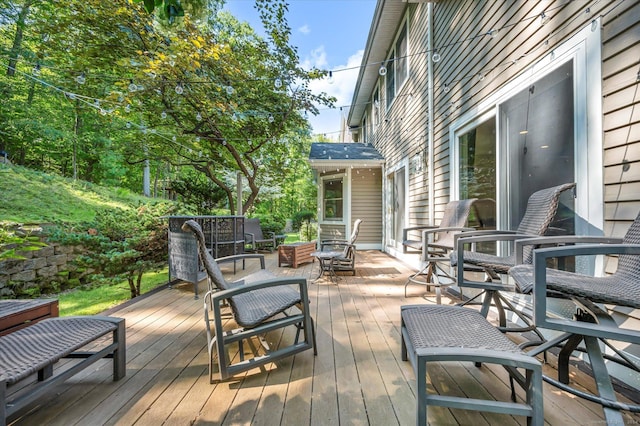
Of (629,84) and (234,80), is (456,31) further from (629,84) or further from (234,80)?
(234,80)

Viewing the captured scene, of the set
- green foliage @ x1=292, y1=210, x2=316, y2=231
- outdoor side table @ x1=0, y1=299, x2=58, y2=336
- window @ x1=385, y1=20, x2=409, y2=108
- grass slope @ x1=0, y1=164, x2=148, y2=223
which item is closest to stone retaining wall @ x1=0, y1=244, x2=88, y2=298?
grass slope @ x1=0, y1=164, x2=148, y2=223

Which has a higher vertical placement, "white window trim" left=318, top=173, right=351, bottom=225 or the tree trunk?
the tree trunk

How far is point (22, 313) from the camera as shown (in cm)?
171

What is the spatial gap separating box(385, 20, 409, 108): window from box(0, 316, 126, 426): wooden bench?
6.09 m

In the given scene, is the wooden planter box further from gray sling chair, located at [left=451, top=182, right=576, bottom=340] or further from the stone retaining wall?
gray sling chair, located at [left=451, top=182, right=576, bottom=340]

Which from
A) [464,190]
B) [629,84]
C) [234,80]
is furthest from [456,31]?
[234,80]

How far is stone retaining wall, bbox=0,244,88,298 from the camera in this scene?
366 centimetres

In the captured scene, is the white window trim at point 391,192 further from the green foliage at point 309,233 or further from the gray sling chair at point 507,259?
the green foliage at point 309,233

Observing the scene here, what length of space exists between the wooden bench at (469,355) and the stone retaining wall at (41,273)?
4.52 m

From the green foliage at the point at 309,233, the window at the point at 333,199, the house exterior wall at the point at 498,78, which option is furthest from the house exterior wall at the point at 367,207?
the green foliage at the point at 309,233

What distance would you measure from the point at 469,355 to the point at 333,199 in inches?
276

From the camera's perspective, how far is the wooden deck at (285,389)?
133cm

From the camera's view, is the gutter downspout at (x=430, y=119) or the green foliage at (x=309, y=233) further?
the green foliage at (x=309, y=233)

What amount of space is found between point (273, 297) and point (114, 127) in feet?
28.3
